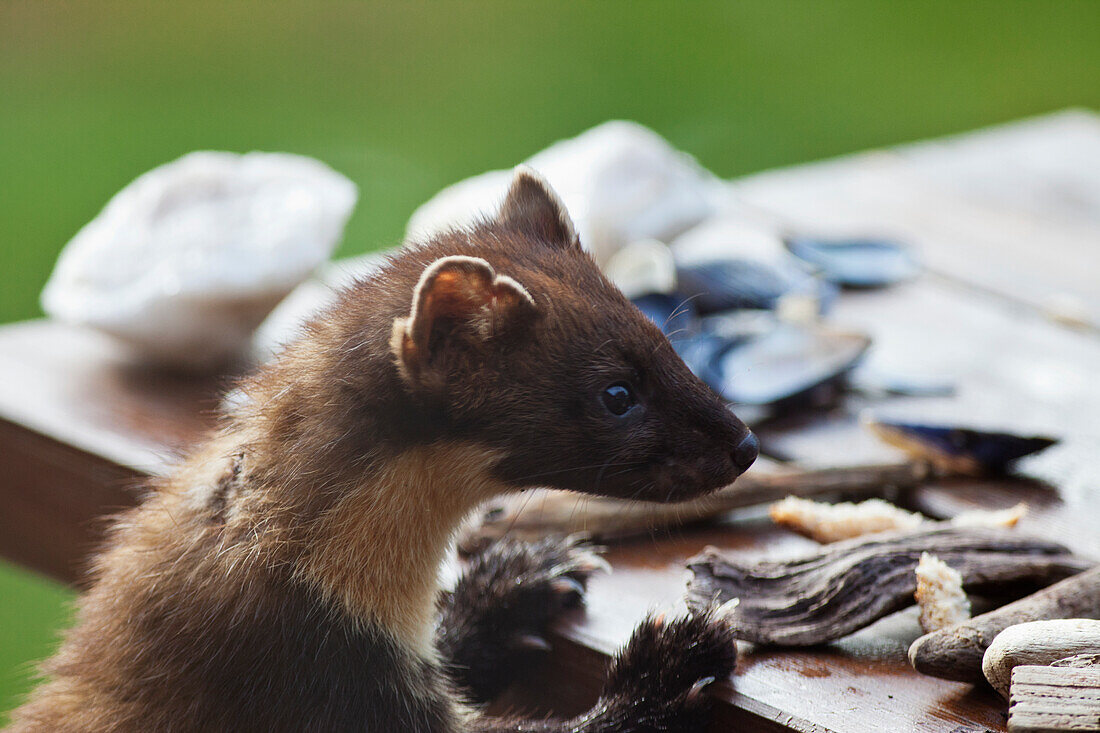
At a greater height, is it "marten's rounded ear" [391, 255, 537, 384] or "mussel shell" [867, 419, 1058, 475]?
"marten's rounded ear" [391, 255, 537, 384]

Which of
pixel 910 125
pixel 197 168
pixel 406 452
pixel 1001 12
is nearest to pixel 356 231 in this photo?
pixel 197 168

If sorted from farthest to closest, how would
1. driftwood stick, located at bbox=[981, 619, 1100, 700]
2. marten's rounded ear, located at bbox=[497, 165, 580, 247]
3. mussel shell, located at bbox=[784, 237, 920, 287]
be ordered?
mussel shell, located at bbox=[784, 237, 920, 287]
marten's rounded ear, located at bbox=[497, 165, 580, 247]
driftwood stick, located at bbox=[981, 619, 1100, 700]

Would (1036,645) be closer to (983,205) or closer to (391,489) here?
(391,489)

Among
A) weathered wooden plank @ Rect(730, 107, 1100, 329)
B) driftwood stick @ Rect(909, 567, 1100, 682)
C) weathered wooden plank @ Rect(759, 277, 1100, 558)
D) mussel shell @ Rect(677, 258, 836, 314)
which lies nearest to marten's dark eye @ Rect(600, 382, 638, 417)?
driftwood stick @ Rect(909, 567, 1100, 682)

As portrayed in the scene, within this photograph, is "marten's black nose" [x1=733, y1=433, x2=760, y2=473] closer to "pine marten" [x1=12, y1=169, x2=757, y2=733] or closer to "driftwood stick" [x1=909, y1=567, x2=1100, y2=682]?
"pine marten" [x1=12, y1=169, x2=757, y2=733]

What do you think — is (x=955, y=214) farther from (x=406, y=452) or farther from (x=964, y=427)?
(x=406, y=452)

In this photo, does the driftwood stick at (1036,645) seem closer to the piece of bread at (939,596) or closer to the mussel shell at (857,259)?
the piece of bread at (939,596)

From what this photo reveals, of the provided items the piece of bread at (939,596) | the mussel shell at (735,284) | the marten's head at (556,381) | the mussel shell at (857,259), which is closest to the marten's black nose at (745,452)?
the marten's head at (556,381)
